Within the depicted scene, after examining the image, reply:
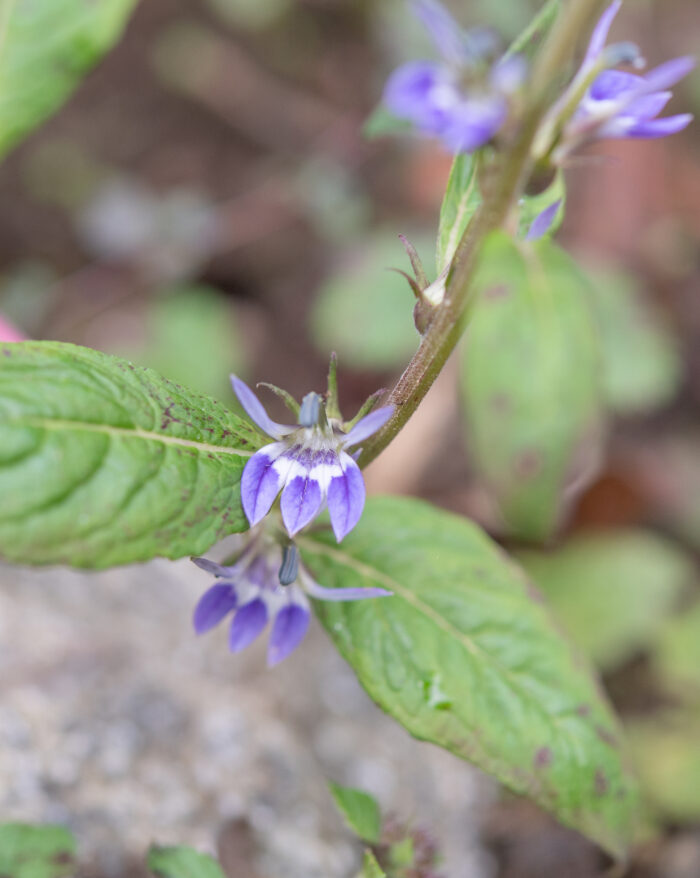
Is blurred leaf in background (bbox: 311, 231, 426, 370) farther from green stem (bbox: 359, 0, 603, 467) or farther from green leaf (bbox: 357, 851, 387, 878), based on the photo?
green leaf (bbox: 357, 851, 387, 878)

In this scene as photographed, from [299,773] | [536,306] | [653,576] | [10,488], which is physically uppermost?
[536,306]

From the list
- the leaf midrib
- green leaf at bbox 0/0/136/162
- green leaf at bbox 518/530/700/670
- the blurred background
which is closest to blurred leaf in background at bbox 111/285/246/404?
the blurred background

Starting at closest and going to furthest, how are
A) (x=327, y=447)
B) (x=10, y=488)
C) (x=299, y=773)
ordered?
1. (x=10, y=488)
2. (x=327, y=447)
3. (x=299, y=773)

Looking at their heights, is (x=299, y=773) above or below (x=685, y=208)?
below

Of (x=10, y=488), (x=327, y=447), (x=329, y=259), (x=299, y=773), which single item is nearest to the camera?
(x=10, y=488)

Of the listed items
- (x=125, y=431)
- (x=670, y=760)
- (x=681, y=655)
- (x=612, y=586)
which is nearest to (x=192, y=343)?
(x=612, y=586)

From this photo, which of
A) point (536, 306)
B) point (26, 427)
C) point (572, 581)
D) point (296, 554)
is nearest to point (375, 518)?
point (296, 554)

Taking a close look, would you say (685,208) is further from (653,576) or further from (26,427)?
(26,427)
